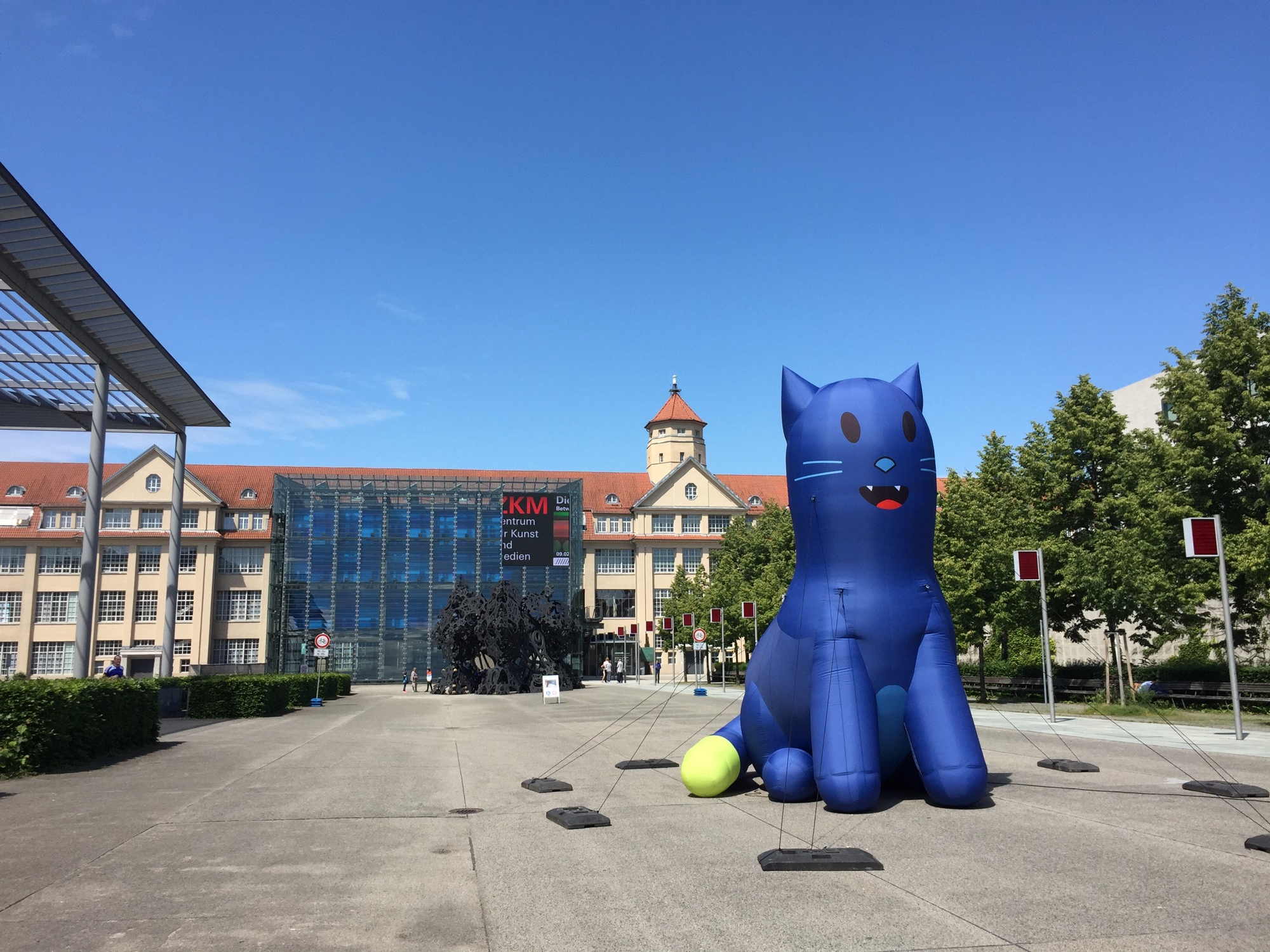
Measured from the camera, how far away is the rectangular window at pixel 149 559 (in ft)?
220

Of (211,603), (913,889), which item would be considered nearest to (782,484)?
(211,603)

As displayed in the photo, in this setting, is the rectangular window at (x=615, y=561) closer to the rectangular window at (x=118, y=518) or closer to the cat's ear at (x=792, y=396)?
the rectangular window at (x=118, y=518)

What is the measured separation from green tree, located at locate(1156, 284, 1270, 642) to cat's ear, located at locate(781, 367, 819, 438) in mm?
19456

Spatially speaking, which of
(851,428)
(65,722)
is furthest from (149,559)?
(851,428)

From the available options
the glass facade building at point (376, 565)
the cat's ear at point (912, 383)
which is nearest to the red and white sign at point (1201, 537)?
the cat's ear at point (912, 383)

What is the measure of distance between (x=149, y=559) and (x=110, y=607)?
12.9ft

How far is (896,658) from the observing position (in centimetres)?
963

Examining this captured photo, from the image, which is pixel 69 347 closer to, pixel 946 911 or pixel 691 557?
pixel 946 911

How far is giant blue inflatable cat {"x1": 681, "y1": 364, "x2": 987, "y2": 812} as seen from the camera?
926 cm

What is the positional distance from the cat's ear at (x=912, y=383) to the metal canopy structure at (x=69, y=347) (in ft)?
45.8

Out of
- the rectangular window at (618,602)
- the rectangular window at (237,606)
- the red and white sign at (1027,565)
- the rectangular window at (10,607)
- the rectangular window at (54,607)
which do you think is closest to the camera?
the red and white sign at (1027,565)

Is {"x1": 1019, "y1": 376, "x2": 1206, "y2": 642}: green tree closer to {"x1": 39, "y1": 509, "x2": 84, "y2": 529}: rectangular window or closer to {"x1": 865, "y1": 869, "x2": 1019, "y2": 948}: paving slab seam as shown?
{"x1": 865, "y1": 869, "x2": 1019, "y2": 948}: paving slab seam

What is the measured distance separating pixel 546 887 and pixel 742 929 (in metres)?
1.63

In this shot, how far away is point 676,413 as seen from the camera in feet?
266
